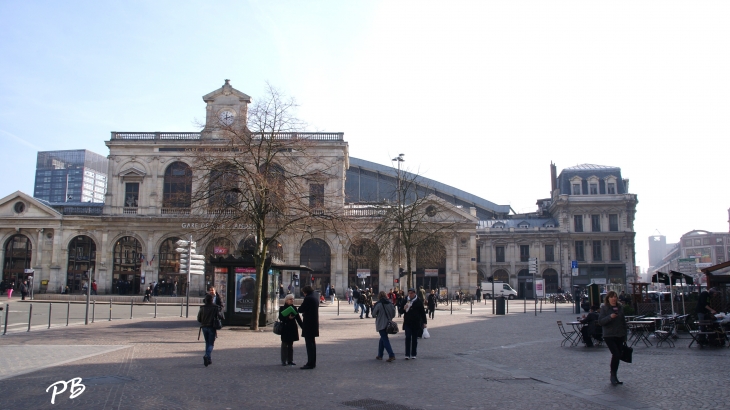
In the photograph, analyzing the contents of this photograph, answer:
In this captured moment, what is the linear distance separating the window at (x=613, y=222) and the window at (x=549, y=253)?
807cm

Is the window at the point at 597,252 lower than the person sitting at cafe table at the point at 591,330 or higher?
higher

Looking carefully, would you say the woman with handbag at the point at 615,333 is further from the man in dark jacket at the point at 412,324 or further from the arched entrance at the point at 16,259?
the arched entrance at the point at 16,259

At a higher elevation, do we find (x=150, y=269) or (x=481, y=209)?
(x=481, y=209)

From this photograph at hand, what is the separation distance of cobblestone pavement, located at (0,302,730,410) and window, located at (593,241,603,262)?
6412 centimetres

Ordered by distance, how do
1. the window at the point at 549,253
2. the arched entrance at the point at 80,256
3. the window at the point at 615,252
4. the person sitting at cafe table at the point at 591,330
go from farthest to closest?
the window at the point at 549,253, the window at the point at 615,252, the arched entrance at the point at 80,256, the person sitting at cafe table at the point at 591,330

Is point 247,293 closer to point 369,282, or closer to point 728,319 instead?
point 728,319

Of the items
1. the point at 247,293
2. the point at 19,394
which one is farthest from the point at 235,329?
the point at 19,394

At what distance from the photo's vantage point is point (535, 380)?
11781 mm

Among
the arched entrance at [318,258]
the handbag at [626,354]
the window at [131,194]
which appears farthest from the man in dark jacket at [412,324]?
the window at [131,194]

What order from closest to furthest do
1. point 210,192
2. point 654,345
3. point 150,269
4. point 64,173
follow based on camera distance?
point 654,345 → point 210,192 → point 150,269 → point 64,173

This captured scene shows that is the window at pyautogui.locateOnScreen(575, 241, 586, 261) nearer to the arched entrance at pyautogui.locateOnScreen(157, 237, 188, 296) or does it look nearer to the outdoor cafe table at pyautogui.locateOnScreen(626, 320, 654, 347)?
the arched entrance at pyautogui.locateOnScreen(157, 237, 188, 296)

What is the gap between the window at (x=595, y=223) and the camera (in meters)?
80.4

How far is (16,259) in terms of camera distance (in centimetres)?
5816

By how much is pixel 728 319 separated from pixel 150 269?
5006cm
